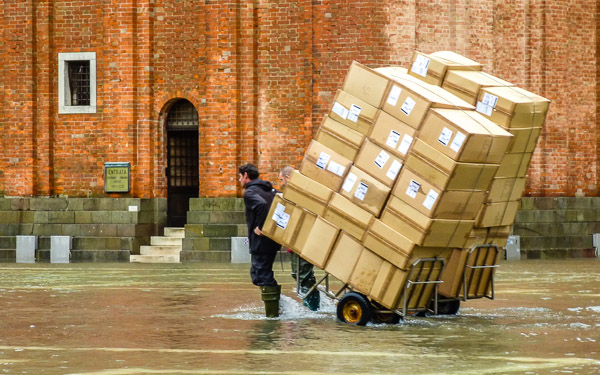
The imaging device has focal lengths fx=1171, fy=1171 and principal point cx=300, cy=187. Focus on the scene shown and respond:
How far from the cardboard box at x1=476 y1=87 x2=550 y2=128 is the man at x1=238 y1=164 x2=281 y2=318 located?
8.95ft

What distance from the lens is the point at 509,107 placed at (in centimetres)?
1338

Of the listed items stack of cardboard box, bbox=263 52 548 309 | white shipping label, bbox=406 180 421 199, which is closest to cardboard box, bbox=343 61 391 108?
stack of cardboard box, bbox=263 52 548 309

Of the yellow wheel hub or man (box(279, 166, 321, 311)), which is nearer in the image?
the yellow wheel hub

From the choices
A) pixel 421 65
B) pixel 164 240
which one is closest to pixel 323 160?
pixel 421 65

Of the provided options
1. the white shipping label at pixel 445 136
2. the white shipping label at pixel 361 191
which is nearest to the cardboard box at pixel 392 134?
the white shipping label at pixel 445 136

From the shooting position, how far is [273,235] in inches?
525

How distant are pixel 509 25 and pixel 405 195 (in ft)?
53.7

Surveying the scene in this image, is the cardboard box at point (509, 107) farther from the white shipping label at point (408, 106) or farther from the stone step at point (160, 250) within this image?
the stone step at point (160, 250)

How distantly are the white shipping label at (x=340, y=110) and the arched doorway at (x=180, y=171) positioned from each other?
15.5 metres

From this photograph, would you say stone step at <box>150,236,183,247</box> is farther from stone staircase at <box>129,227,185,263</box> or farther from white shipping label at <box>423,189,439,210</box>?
white shipping label at <box>423,189,439,210</box>

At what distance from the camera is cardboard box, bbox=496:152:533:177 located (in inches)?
533

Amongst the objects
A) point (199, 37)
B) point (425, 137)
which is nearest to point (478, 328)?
point (425, 137)

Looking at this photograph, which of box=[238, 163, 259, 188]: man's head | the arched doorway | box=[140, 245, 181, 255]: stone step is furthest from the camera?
the arched doorway

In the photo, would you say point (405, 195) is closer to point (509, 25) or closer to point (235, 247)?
point (235, 247)
